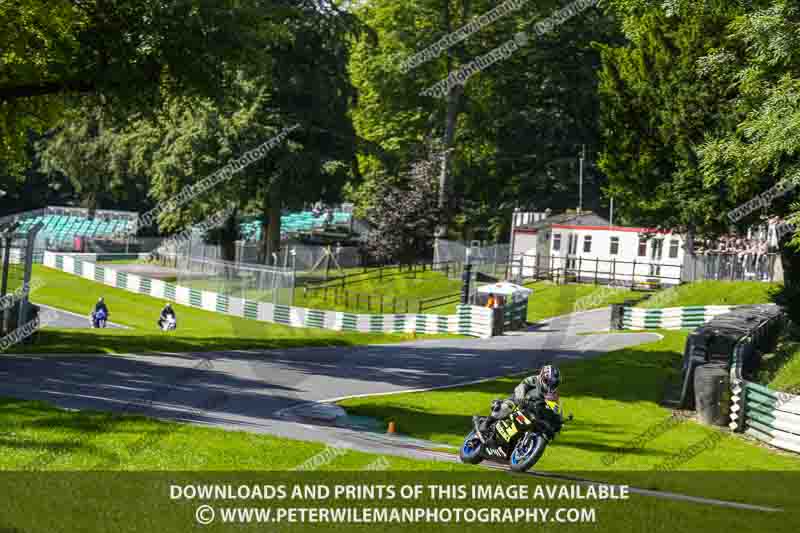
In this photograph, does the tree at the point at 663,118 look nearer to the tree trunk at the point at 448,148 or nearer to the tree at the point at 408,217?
the tree at the point at 408,217

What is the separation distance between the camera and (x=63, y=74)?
2444 centimetres

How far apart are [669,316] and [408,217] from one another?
79.4 ft

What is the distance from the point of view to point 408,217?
6450 cm

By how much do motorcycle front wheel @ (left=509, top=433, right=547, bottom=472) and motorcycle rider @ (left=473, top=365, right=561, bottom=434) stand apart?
0.38m

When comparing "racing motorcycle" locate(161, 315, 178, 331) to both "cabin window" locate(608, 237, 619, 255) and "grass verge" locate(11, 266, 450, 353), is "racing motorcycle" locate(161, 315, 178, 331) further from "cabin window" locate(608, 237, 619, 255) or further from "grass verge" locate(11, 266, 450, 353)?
"cabin window" locate(608, 237, 619, 255)

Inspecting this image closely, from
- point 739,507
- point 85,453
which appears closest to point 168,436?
point 85,453

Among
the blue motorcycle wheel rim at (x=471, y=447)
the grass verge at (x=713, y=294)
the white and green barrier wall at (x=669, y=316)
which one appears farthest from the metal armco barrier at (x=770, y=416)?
the grass verge at (x=713, y=294)

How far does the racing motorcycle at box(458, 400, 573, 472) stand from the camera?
14.2 m

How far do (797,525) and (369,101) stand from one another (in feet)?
224

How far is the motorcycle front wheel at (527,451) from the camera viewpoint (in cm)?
1425

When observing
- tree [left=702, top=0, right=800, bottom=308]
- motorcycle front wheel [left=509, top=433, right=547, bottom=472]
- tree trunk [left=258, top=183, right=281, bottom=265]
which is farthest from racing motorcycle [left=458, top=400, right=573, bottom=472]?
tree trunk [left=258, top=183, right=281, bottom=265]

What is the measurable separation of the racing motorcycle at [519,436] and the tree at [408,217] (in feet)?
160

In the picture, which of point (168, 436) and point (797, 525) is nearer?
point (797, 525)

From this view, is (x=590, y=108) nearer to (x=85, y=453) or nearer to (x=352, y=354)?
(x=352, y=354)
